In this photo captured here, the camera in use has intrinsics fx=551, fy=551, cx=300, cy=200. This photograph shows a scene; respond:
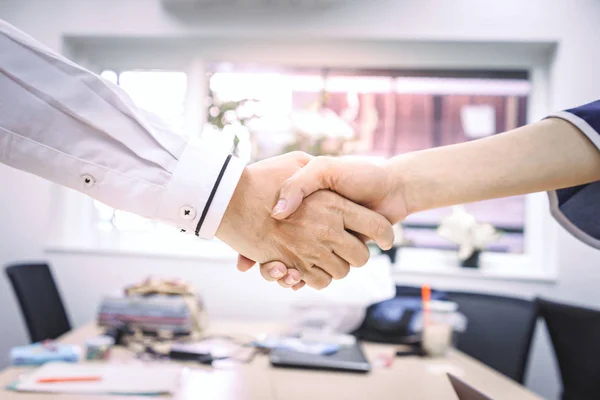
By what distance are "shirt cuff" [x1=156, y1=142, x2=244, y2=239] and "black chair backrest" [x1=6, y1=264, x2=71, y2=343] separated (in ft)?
3.73


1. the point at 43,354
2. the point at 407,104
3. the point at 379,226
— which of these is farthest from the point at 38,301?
the point at 407,104

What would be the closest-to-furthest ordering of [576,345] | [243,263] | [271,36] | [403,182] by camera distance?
[403,182] < [243,263] < [576,345] < [271,36]

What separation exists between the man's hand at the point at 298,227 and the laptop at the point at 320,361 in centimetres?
23

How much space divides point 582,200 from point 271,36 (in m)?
2.25

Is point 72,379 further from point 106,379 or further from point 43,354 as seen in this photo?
point 43,354

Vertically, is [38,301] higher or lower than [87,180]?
lower

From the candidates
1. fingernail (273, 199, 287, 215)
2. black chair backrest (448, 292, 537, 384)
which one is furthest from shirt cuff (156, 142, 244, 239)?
black chair backrest (448, 292, 537, 384)

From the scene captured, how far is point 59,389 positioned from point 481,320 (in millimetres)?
1654

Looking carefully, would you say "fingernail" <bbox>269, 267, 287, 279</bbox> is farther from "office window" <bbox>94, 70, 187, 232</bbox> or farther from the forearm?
"office window" <bbox>94, 70, 187, 232</bbox>

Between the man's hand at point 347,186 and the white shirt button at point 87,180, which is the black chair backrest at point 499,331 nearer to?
the man's hand at point 347,186

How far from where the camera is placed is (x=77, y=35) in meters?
3.12

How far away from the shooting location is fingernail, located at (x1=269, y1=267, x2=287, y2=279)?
1.47 m

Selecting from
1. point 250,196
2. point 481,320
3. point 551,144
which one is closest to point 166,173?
point 250,196

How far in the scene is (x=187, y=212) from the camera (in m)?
1.27
